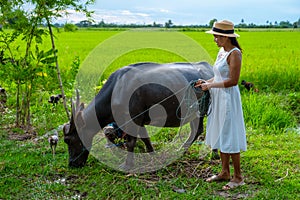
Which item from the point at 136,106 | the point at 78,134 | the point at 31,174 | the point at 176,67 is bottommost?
the point at 31,174

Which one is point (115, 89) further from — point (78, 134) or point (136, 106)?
point (78, 134)

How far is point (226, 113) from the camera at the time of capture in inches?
150

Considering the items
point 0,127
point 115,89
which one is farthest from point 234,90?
point 0,127

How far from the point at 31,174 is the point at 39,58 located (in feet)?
6.21

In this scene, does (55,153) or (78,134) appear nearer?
(78,134)

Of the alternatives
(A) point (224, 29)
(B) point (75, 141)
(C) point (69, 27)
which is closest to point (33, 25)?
(C) point (69, 27)

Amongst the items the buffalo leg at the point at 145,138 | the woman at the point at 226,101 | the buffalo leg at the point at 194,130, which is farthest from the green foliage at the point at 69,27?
the woman at the point at 226,101

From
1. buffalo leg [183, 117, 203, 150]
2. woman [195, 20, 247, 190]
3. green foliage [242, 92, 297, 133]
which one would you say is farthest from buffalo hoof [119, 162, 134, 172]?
green foliage [242, 92, 297, 133]

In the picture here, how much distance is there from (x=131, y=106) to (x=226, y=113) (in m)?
1.05

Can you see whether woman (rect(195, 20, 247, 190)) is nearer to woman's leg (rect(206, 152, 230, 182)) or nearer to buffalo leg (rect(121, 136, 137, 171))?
woman's leg (rect(206, 152, 230, 182))

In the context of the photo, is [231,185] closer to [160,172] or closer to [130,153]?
[160,172]

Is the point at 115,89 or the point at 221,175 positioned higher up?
the point at 115,89

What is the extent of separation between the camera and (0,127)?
6.15m

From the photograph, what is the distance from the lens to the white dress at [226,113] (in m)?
3.76
